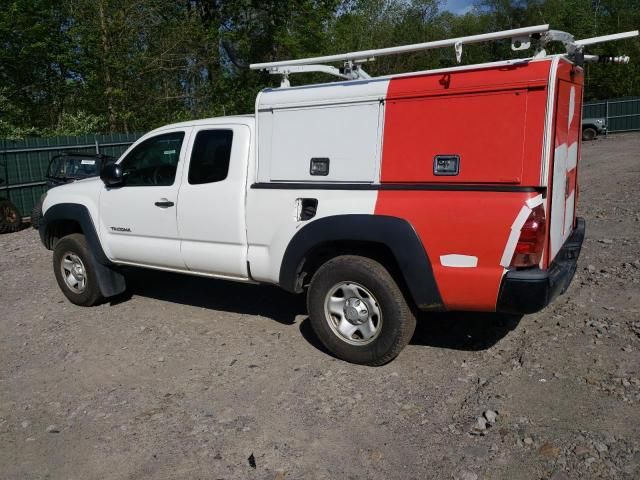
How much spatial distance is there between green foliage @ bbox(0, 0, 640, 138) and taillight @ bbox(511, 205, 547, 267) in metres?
12.8

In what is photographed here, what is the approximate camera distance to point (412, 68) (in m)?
32.0

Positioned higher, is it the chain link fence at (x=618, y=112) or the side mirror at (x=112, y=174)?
the chain link fence at (x=618, y=112)

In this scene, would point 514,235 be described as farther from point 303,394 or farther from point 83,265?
point 83,265

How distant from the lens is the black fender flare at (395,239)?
434 cm

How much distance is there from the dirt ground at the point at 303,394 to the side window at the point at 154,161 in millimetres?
1408

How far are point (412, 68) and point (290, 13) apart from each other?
29.3 feet

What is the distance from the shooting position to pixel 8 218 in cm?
1290

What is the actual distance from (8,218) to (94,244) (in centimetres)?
767

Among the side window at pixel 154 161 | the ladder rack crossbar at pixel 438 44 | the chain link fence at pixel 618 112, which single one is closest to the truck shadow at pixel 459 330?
the side window at pixel 154 161

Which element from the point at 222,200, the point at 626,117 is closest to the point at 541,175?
the point at 222,200

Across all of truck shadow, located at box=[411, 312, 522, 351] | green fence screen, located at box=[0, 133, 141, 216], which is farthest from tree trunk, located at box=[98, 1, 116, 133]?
truck shadow, located at box=[411, 312, 522, 351]

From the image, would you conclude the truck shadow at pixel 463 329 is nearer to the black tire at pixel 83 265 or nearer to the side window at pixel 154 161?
the side window at pixel 154 161

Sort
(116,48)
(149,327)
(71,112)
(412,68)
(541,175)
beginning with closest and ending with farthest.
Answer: (541,175) → (149,327) → (116,48) → (71,112) → (412,68)

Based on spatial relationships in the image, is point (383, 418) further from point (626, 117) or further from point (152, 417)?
point (626, 117)
